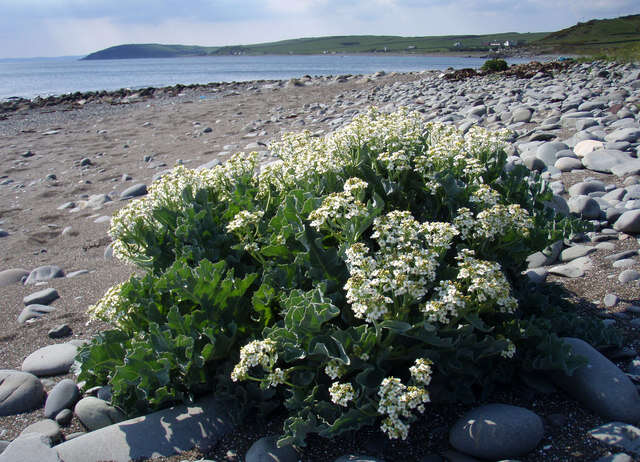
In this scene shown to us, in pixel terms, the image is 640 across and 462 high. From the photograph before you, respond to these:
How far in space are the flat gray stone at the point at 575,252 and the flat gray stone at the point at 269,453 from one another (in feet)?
10.6

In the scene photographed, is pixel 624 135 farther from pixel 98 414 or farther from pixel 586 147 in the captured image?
pixel 98 414

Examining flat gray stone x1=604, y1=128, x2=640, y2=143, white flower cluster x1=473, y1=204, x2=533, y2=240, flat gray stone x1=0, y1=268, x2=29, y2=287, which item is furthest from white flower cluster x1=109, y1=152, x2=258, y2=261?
flat gray stone x1=604, y1=128, x2=640, y2=143

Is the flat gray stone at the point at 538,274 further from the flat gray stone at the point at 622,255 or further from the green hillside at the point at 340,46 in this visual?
the green hillside at the point at 340,46

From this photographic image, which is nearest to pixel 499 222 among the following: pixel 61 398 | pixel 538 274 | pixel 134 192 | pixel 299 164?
pixel 299 164

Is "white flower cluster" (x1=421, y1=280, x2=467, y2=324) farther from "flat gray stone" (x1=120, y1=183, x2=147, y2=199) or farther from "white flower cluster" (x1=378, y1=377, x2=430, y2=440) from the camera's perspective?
"flat gray stone" (x1=120, y1=183, x2=147, y2=199)

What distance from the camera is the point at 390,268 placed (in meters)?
2.47

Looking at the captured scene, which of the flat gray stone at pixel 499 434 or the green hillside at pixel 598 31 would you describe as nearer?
the flat gray stone at pixel 499 434

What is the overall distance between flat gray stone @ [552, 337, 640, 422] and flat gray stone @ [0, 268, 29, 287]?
5.37 m

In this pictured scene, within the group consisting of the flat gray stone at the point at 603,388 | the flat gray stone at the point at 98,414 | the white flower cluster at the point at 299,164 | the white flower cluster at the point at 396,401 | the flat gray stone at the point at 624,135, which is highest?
the white flower cluster at the point at 299,164

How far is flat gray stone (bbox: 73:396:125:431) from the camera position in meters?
3.06

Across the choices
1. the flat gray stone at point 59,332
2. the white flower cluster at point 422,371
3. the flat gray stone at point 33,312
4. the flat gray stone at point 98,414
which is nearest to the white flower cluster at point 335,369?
the white flower cluster at point 422,371

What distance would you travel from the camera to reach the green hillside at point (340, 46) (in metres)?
121

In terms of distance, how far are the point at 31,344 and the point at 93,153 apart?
842cm

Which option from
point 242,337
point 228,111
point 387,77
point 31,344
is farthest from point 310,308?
point 387,77
